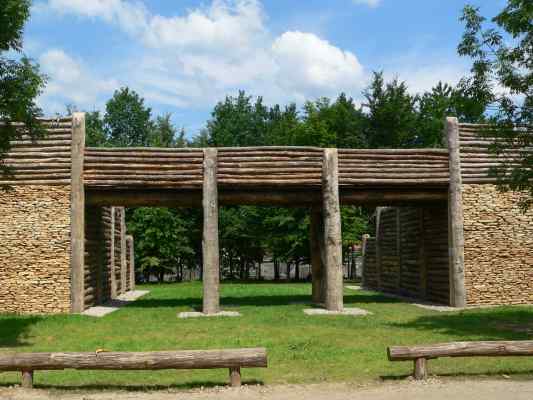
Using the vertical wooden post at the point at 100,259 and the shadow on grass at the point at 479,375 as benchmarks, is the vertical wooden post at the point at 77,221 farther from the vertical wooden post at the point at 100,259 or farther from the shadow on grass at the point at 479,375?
the shadow on grass at the point at 479,375

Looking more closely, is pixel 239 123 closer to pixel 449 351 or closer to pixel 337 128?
pixel 337 128

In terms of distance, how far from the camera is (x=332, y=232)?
1642 cm

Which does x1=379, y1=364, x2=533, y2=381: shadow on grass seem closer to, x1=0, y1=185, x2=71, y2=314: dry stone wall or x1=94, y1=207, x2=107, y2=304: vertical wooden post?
x1=0, y1=185, x2=71, y2=314: dry stone wall

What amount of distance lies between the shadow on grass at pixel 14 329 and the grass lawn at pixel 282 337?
0.02 meters

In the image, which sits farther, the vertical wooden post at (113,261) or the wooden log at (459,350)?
the vertical wooden post at (113,261)

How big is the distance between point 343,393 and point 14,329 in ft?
28.5

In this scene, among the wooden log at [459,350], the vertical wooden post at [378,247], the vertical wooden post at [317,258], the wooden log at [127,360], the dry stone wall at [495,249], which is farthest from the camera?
the vertical wooden post at [378,247]

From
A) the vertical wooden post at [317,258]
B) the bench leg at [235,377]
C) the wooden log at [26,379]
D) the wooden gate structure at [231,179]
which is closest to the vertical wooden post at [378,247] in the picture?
the vertical wooden post at [317,258]

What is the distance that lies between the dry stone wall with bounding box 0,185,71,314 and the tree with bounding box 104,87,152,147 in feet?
127

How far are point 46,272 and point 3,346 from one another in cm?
548

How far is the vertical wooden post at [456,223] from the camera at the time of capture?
17.2 m

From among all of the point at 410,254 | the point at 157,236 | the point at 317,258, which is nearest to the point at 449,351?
the point at 317,258

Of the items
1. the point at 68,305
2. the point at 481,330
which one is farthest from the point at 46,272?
the point at 481,330

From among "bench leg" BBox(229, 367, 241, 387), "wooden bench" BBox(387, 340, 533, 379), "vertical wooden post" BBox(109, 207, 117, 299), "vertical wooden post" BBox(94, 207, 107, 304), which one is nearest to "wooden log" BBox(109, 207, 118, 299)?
"vertical wooden post" BBox(109, 207, 117, 299)
